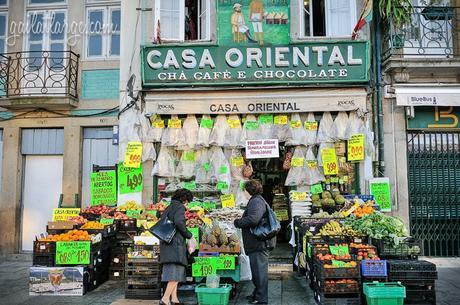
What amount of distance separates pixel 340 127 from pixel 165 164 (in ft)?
14.2

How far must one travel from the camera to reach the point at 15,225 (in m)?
11.7

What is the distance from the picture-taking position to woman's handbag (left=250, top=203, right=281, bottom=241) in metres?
6.89

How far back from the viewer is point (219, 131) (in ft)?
33.8

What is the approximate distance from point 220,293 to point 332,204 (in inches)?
163

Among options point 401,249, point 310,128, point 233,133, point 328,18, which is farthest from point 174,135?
point 401,249

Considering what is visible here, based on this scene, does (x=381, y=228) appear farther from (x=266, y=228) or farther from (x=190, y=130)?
(x=190, y=130)

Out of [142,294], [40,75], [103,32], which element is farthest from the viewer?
[103,32]

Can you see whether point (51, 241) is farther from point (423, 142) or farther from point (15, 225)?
point (423, 142)

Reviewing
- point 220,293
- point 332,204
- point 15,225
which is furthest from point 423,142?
point 15,225

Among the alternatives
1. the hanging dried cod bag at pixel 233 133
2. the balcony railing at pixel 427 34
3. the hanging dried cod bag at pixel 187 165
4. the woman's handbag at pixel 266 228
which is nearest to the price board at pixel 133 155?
the hanging dried cod bag at pixel 187 165

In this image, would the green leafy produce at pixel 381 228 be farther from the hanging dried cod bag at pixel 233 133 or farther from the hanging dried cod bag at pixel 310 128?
the hanging dried cod bag at pixel 233 133

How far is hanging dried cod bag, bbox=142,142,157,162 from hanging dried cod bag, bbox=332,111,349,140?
4.44 m

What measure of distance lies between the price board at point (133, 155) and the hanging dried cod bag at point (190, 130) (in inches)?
46.5

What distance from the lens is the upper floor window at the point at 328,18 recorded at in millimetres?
10656
